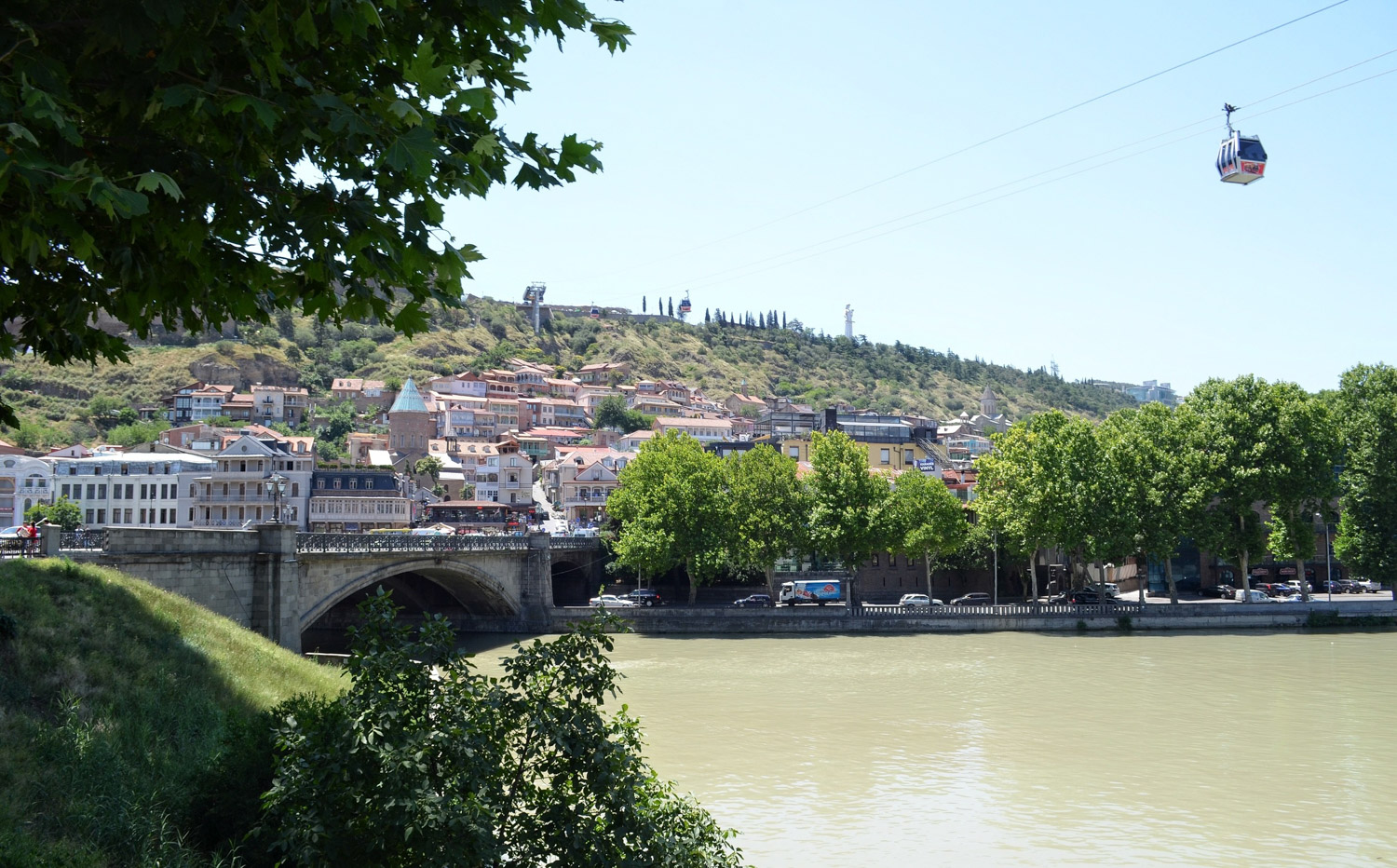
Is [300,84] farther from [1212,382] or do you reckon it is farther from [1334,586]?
[1334,586]

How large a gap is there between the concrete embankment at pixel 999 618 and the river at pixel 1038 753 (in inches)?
265

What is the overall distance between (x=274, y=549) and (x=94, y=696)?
14068 millimetres

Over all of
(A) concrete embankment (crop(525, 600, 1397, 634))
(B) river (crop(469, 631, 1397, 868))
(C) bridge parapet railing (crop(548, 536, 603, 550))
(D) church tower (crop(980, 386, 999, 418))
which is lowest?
(B) river (crop(469, 631, 1397, 868))

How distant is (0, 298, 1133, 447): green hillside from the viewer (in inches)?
4094

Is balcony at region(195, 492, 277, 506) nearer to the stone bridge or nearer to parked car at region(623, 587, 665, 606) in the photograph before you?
the stone bridge

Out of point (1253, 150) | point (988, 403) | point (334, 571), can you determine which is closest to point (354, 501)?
point (334, 571)

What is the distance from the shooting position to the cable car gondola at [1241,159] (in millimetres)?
22891

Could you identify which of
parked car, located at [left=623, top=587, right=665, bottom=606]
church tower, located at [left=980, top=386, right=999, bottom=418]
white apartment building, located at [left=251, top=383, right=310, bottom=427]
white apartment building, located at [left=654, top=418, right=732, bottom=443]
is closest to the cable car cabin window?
parked car, located at [left=623, top=587, right=665, bottom=606]

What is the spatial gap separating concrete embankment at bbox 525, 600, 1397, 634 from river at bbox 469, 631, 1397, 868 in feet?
22.1

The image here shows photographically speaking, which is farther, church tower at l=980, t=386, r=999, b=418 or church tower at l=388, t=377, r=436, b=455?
church tower at l=980, t=386, r=999, b=418

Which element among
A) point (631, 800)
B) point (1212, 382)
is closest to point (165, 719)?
point (631, 800)

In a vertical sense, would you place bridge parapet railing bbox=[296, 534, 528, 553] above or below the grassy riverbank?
above

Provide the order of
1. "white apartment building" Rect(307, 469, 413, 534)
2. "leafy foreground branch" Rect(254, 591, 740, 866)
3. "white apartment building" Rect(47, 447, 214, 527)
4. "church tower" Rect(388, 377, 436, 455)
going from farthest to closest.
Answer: "church tower" Rect(388, 377, 436, 455) < "white apartment building" Rect(307, 469, 413, 534) < "white apartment building" Rect(47, 447, 214, 527) < "leafy foreground branch" Rect(254, 591, 740, 866)

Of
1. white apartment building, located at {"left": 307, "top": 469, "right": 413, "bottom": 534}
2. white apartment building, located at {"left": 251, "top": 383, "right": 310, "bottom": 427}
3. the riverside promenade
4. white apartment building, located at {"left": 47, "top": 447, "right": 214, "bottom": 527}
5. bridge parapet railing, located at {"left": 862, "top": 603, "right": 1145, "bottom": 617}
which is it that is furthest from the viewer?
white apartment building, located at {"left": 251, "top": 383, "right": 310, "bottom": 427}
